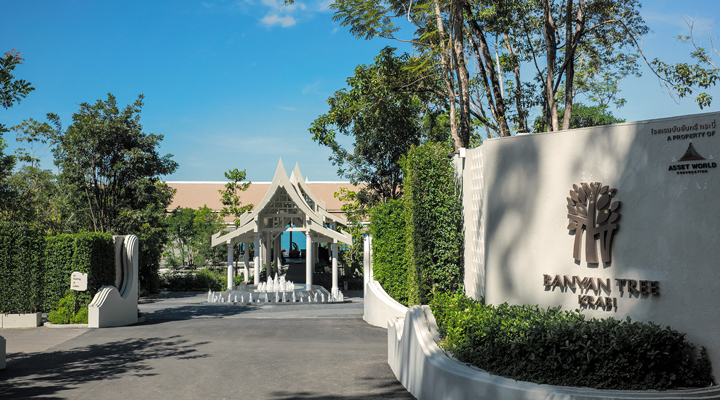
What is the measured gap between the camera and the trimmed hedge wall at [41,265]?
14289 millimetres

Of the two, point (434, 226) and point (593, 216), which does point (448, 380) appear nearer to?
point (593, 216)

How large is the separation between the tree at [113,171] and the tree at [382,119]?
9765mm

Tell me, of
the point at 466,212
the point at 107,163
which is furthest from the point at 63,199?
the point at 466,212

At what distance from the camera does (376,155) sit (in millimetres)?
27531

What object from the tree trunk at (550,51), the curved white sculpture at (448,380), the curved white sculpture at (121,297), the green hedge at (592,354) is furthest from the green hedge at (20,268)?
the tree trunk at (550,51)

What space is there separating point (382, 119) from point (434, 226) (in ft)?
45.7

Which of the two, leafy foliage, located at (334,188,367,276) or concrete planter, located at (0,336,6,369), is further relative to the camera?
leafy foliage, located at (334,188,367,276)

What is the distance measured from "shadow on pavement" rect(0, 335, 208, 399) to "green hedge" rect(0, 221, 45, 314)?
16.0 feet

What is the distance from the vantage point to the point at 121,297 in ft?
48.6

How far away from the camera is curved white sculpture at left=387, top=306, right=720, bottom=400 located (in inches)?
203

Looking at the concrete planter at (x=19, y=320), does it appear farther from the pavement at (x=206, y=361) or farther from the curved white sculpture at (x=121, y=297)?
the curved white sculpture at (x=121, y=297)

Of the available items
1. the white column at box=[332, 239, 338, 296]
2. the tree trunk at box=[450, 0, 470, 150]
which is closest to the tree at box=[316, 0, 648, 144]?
the tree trunk at box=[450, 0, 470, 150]

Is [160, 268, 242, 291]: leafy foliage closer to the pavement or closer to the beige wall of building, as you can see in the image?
the pavement

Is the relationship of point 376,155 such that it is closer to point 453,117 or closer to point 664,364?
point 453,117
